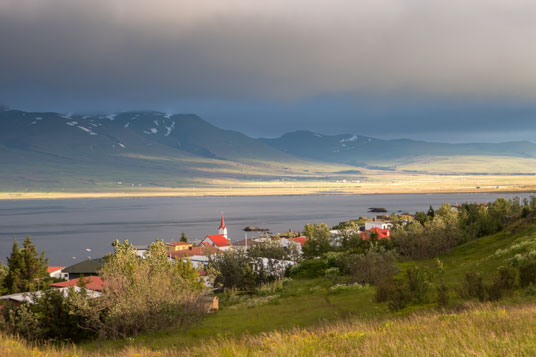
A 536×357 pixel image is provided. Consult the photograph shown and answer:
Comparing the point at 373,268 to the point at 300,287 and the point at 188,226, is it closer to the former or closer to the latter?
the point at 300,287

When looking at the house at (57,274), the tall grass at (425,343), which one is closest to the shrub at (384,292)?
the tall grass at (425,343)

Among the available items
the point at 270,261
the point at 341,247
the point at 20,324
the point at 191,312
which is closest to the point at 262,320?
the point at 191,312

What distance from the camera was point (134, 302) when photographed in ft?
81.2

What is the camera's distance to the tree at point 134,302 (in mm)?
24625

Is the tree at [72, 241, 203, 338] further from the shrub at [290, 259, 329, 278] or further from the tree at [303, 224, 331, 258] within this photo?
the tree at [303, 224, 331, 258]

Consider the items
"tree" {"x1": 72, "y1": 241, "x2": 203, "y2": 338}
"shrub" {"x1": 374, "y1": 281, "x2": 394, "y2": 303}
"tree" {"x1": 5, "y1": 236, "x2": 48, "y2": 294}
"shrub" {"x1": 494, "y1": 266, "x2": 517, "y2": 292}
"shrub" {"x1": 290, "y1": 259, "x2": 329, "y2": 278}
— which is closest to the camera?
"shrub" {"x1": 494, "y1": 266, "x2": 517, "y2": 292}

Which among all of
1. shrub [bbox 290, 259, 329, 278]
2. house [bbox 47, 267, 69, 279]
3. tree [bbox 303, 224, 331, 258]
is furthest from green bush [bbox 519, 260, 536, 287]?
house [bbox 47, 267, 69, 279]

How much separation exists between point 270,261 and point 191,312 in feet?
79.6

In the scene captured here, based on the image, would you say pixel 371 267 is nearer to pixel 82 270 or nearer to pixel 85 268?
pixel 82 270

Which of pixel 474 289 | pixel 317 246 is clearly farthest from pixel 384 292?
pixel 317 246

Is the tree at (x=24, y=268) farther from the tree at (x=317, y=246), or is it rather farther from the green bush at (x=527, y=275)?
the green bush at (x=527, y=275)

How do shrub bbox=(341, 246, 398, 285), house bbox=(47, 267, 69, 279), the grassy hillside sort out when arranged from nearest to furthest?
the grassy hillside
shrub bbox=(341, 246, 398, 285)
house bbox=(47, 267, 69, 279)

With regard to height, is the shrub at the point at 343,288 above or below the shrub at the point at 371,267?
below

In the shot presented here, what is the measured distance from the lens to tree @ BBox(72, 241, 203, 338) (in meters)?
24.6
